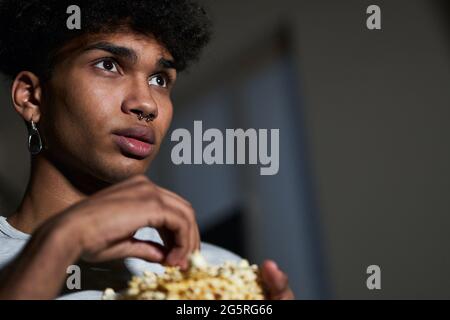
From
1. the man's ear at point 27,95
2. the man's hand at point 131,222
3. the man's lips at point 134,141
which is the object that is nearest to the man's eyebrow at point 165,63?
the man's lips at point 134,141

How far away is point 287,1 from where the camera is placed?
2277 millimetres

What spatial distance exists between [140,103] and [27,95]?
0.26 metres

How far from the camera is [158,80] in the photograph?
3.21 ft

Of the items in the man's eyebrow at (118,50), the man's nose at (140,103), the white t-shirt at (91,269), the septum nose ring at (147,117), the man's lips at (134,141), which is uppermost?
the man's eyebrow at (118,50)

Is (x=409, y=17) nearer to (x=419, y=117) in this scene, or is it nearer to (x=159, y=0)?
(x=419, y=117)

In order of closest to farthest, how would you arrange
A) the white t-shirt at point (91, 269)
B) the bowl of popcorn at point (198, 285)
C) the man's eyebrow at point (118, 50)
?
the bowl of popcorn at point (198, 285) → the white t-shirt at point (91, 269) → the man's eyebrow at point (118, 50)

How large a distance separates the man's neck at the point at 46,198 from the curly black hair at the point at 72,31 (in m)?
0.17

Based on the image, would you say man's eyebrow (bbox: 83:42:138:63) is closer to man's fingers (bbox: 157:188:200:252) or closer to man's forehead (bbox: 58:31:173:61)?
man's forehead (bbox: 58:31:173:61)

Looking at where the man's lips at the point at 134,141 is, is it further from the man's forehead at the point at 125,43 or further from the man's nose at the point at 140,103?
the man's forehead at the point at 125,43

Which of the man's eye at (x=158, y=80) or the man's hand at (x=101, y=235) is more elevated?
the man's eye at (x=158, y=80)

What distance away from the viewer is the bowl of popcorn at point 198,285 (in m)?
0.56

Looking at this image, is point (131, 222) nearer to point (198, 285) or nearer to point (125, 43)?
point (198, 285)
